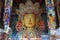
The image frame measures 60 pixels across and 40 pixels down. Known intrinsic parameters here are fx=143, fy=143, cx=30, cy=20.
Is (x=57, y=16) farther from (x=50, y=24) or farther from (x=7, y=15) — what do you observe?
(x=7, y=15)

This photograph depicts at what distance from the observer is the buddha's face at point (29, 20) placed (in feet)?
37.7

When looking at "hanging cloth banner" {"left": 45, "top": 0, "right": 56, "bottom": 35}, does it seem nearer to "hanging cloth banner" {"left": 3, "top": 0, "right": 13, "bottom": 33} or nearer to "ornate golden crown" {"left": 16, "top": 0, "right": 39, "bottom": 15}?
"ornate golden crown" {"left": 16, "top": 0, "right": 39, "bottom": 15}

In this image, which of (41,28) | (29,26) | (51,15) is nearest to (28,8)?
(29,26)

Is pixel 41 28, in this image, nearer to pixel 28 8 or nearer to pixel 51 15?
pixel 51 15

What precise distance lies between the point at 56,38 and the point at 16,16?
4.10m

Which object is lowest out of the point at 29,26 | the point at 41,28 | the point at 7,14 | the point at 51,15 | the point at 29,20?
the point at 41,28

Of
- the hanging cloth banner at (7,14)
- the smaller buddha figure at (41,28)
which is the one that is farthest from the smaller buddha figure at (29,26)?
the hanging cloth banner at (7,14)

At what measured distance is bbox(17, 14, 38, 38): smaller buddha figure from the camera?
36.7 feet

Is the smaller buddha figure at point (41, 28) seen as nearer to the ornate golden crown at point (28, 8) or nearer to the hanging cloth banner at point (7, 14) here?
the ornate golden crown at point (28, 8)

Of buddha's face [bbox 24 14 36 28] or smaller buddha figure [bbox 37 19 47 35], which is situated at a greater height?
buddha's face [bbox 24 14 36 28]

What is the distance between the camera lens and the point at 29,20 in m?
11.6

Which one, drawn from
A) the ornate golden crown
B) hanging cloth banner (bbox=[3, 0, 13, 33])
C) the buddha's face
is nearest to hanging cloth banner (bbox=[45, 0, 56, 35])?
the ornate golden crown

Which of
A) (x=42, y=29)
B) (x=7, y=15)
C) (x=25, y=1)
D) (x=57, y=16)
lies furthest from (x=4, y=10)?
(x=57, y=16)

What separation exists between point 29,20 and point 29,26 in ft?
1.63
